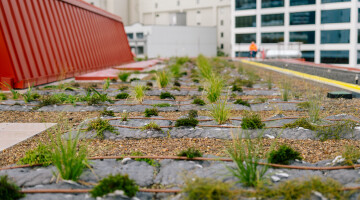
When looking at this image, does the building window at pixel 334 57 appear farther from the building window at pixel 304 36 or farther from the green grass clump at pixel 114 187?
the green grass clump at pixel 114 187

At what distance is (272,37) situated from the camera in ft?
187

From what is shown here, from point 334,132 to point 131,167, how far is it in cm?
296

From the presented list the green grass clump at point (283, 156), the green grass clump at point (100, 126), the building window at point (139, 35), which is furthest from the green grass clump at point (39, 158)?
the building window at point (139, 35)

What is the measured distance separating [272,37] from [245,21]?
16.7 feet

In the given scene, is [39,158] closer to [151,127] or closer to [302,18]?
[151,127]

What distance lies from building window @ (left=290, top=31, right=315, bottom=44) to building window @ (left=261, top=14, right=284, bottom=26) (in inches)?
104

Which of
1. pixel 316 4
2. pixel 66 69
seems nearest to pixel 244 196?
pixel 66 69

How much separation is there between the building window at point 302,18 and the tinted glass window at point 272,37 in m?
2.44

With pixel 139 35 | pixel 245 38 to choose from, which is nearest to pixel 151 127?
pixel 245 38

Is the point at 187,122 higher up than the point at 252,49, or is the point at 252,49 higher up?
the point at 187,122

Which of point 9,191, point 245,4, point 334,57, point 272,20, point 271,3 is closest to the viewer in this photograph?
point 9,191

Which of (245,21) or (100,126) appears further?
(245,21)

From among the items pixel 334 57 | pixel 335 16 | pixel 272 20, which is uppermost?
pixel 272 20

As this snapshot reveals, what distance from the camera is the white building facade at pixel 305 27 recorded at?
5019cm
